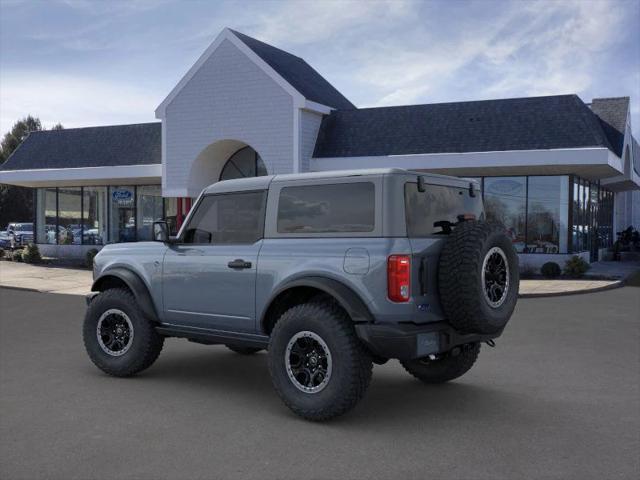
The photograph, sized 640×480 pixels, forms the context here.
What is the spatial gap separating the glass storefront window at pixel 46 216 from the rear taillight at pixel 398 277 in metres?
30.1

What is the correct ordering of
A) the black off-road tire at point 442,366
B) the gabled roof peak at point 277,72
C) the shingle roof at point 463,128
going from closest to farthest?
the black off-road tire at point 442,366 → the shingle roof at point 463,128 → the gabled roof peak at point 277,72

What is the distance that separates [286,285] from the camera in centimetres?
622

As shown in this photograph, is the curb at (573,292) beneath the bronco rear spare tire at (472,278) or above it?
beneath

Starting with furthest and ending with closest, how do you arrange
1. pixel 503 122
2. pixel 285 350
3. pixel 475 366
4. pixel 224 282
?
1. pixel 503 122
2. pixel 475 366
3. pixel 224 282
4. pixel 285 350

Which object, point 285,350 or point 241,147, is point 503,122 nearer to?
point 241,147

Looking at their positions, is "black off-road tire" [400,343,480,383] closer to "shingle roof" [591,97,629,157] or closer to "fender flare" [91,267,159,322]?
"fender flare" [91,267,159,322]

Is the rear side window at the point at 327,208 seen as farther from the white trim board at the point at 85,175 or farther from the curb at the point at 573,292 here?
the white trim board at the point at 85,175

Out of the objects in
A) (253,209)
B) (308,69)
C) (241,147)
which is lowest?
(253,209)

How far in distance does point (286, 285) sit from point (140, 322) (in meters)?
2.21

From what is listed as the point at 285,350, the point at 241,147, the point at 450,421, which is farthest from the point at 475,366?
the point at 241,147

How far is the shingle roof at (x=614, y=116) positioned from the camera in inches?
1010

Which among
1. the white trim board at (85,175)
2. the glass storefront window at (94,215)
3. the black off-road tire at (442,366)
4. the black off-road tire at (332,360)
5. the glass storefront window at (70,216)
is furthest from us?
the glass storefront window at (70,216)

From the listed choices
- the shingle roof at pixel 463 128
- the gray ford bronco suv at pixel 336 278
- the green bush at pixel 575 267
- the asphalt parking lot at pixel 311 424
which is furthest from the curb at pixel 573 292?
the gray ford bronco suv at pixel 336 278

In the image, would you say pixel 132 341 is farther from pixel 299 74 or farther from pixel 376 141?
pixel 299 74
